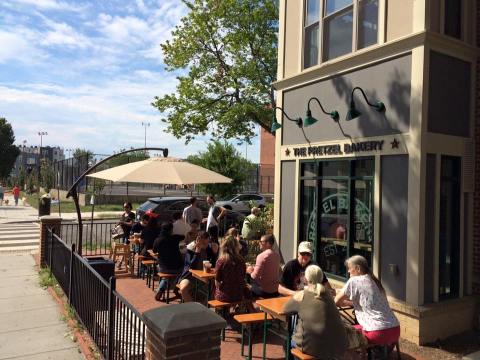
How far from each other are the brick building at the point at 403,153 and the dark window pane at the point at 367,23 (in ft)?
0.06

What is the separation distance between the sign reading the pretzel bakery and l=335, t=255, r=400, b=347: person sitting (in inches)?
110

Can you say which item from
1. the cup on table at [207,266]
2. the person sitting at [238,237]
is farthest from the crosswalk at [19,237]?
the cup on table at [207,266]

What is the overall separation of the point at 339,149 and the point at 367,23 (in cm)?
227

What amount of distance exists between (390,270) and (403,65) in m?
3.20

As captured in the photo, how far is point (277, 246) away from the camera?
9.55m

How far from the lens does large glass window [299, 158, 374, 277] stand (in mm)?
7410

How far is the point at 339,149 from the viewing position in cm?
791

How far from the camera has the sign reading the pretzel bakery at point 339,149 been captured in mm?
7188

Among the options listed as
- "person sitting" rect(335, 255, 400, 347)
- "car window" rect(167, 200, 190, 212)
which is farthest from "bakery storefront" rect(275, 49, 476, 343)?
"car window" rect(167, 200, 190, 212)

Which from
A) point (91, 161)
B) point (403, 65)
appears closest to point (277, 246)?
point (403, 65)

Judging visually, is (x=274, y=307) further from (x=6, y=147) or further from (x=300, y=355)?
(x=6, y=147)

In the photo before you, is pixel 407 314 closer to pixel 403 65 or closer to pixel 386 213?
pixel 386 213

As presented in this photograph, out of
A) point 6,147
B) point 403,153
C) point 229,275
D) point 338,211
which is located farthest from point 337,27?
point 6,147

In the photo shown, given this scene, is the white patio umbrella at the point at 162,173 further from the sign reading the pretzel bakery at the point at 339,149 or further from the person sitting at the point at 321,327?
the person sitting at the point at 321,327
